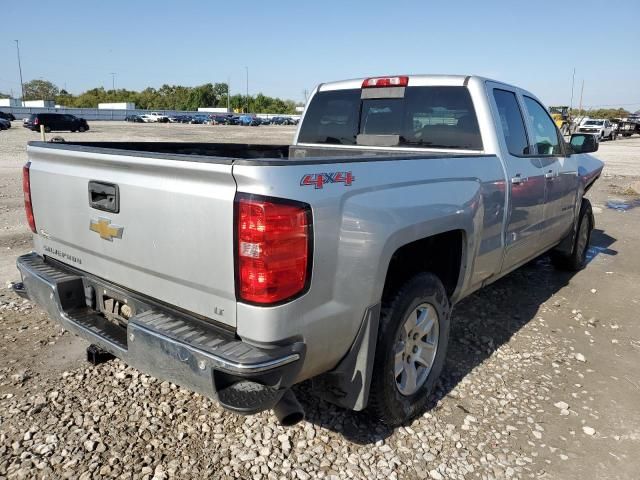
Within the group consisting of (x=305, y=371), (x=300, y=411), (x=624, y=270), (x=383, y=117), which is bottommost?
(x=624, y=270)

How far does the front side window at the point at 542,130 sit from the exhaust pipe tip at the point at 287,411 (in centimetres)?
329

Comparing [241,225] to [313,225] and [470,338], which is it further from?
[470,338]

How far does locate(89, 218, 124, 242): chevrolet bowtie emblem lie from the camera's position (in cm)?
249

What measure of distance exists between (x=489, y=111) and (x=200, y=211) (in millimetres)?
2474

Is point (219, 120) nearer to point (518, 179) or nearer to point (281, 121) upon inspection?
point (281, 121)

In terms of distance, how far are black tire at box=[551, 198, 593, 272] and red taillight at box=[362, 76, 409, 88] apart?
3.09 meters

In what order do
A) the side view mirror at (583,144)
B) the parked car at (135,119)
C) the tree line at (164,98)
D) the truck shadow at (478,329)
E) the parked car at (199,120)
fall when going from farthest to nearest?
the tree line at (164,98) < the parked car at (199,120) < the parked car at (135,119) < the side view mirror at (583,144) < the truck shadow at (478,329)

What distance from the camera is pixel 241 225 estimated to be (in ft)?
6.52

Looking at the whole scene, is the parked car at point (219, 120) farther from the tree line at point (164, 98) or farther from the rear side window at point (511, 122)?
the rear side window at point (511, 122)

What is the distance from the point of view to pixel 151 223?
2.31 metres

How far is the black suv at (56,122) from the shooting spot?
37.1 metres

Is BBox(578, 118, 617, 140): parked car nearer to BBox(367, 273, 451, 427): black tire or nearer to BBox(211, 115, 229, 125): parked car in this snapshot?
BBox(367, 273, 451, 427): black tire

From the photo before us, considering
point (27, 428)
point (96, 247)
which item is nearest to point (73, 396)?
point (27, 428)

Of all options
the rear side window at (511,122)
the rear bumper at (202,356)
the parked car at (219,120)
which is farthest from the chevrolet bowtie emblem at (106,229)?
the parked car at (219,120)
